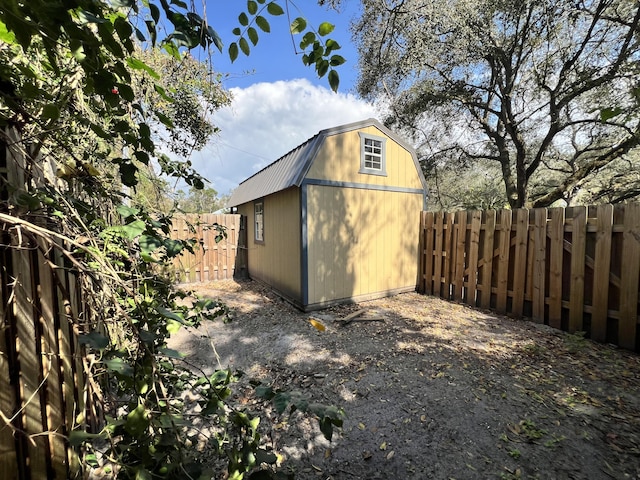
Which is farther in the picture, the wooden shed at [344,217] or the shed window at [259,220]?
the shed window at [259,220]

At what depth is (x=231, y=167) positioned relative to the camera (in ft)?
6.55

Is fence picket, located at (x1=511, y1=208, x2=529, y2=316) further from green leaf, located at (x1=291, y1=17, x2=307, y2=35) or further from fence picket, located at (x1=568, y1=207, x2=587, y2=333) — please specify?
green leaf, located at (x1=291, y1=17, x2=307, y2=35)

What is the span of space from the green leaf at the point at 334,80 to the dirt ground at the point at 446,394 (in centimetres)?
110

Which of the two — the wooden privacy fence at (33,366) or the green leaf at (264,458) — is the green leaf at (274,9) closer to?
the wooden privacy fence at (33,366)

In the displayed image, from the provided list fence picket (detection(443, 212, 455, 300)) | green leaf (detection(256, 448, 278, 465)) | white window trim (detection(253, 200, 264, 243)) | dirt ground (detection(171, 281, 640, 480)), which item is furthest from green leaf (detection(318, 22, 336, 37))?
white window trim (detection(253, 200, 264, 243))

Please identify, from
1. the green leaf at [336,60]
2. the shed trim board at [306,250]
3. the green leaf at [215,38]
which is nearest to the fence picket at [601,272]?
the shed trim board at [306,250]

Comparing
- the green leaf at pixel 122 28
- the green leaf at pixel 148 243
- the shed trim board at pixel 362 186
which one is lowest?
the green leaf at pixel 148 243

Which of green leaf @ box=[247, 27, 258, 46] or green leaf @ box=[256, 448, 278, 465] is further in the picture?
green leaf @ box=[247, 27, 258, 46]

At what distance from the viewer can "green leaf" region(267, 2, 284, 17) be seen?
965 mm

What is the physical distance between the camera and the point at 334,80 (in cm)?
107

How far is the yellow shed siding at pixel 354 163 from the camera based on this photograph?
5.52m

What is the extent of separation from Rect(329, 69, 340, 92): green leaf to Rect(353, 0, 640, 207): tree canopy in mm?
4391

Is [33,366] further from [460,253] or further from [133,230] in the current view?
[460,253]

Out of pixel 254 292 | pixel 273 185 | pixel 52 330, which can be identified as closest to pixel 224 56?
pixel 52 330
